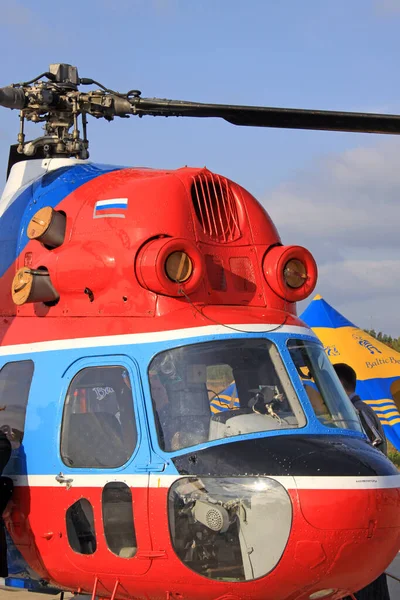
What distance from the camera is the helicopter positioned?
5.32m

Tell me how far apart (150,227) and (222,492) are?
2.02 m

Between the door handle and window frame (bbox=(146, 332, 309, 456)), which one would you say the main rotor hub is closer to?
window frame (bbox=(146, 332, 309, 456))

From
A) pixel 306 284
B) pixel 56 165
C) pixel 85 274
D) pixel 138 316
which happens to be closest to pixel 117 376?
pixel 138 316

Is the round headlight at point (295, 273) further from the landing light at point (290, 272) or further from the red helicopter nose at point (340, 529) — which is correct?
the red helicopter nose at point (340, 529)

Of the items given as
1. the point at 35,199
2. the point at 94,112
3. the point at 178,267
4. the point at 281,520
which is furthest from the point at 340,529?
the point at 94,112

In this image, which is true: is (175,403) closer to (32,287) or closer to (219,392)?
(219,392)

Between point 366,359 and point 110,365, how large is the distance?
9.95 metres

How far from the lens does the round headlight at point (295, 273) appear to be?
6.68 m

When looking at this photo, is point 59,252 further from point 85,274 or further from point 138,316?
point 138,316

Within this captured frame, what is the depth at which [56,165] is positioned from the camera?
7719 millimetres

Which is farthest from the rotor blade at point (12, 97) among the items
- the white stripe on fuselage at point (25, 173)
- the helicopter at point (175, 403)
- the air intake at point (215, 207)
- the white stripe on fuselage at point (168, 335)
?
the white stripe on fuselage at point (168, 335)

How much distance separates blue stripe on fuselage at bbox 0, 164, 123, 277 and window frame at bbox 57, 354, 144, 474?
55.3 inches

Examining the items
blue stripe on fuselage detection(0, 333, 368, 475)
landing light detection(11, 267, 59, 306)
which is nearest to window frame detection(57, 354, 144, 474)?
blue stripe on fuselage detection(0, 333, 368, 475)

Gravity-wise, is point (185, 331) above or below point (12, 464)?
above
